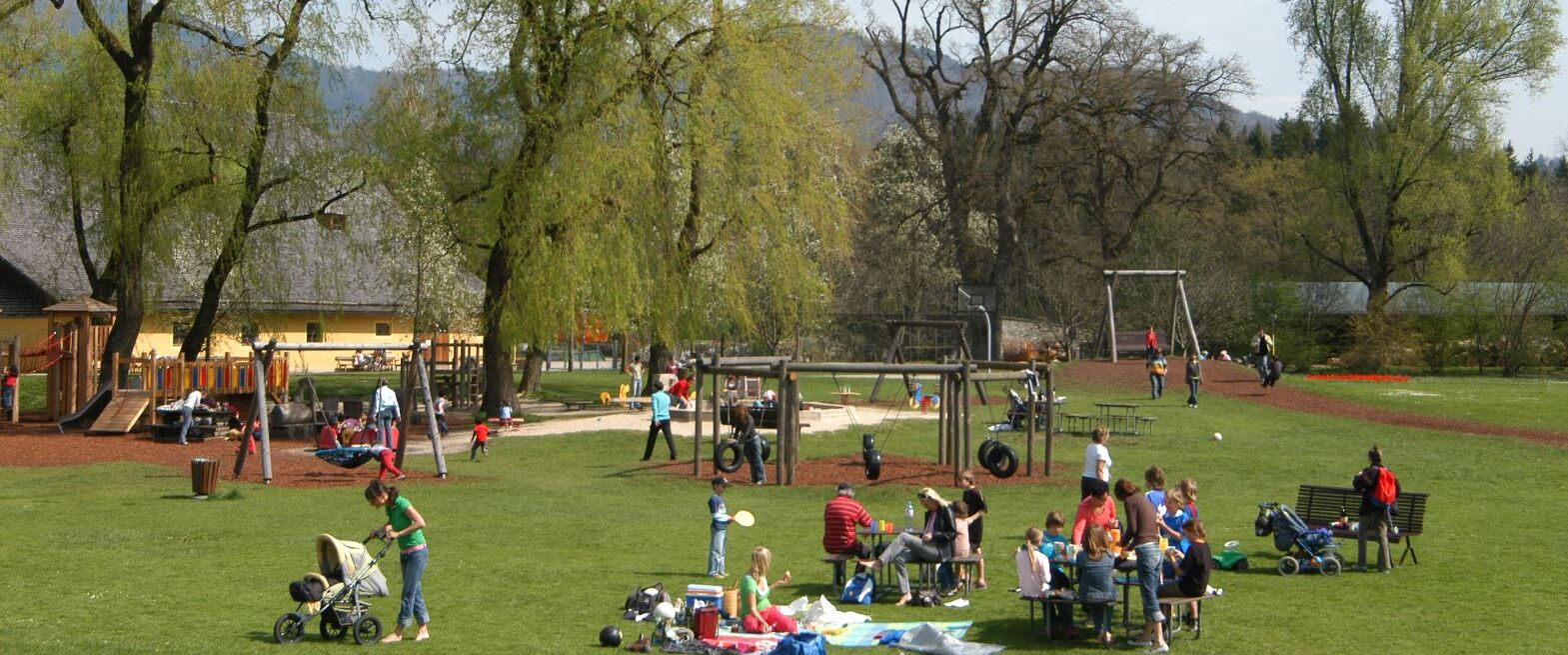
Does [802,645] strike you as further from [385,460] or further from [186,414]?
[186,414]

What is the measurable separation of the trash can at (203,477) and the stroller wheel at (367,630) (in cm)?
1169

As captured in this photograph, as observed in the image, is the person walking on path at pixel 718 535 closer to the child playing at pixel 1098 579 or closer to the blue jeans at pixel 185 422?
the child playing at pixel 1098 579

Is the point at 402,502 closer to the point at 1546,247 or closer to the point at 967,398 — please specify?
the point at 967,398

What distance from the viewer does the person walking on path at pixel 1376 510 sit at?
16.6 meters

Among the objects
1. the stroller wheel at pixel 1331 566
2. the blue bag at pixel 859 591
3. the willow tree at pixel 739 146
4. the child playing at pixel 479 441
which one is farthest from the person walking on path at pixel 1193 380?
the blue bag at pixel 859 591

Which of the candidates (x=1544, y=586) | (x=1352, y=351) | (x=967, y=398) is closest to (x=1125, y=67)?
(x=1352, y=351)

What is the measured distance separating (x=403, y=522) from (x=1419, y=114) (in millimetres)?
60599

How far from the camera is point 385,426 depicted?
2981 cm

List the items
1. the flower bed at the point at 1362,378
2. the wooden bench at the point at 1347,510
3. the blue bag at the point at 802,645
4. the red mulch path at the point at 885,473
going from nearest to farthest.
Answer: the blue bag at the point at 802,645 → the wooden bench at the point at 1347,510 → the red mulch path at the point at 885,473 → the flower bed at the point at 1362,378

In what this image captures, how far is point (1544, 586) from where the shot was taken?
15734 mm

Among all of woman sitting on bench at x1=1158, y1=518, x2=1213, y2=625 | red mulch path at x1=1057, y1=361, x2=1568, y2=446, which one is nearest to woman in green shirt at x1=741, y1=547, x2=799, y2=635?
woman sitting on bench at x1=1158, y1=518, x2=1213, y2=625

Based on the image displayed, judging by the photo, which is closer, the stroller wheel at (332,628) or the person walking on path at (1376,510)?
the stroller wheel at (332,628)

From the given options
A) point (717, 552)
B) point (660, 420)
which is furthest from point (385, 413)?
point (717, 552)

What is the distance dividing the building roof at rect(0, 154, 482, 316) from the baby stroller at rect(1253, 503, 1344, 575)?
29.7 meters
